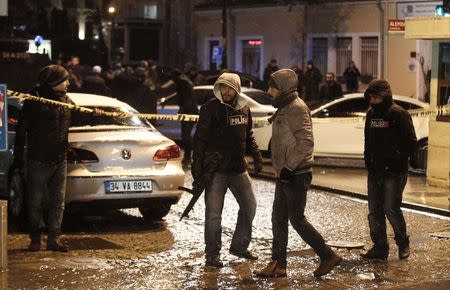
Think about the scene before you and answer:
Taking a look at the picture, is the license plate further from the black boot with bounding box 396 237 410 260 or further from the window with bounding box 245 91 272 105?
the window with bounding box 245 91 272 105

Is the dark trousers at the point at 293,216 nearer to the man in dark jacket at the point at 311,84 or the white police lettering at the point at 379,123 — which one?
the white police lettering at the point at 379,123

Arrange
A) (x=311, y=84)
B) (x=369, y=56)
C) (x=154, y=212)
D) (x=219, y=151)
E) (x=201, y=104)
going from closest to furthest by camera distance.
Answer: (x=219, y=151) < (x=154, y=212) < (x=201, y=104) < (x=311, y=84) < (x=369, y=56)

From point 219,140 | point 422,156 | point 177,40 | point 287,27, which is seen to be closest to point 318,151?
point 422,156

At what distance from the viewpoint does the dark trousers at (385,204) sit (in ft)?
30.3

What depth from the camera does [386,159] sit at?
919 centimetres

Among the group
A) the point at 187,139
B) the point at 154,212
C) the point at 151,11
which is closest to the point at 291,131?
the point at 154,212

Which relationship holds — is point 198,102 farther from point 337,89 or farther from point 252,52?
point 252,52

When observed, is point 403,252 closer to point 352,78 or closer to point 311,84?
point 311,84

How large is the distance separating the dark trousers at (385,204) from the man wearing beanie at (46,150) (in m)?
3.05

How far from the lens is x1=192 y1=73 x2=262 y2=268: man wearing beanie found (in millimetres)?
8875

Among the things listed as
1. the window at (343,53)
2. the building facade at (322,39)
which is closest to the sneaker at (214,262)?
the building facade at (322,39)

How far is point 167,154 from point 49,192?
1770mm

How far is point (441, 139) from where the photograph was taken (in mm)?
14539

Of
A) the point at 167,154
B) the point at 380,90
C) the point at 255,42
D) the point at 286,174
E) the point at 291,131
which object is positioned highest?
the point at 255,42
